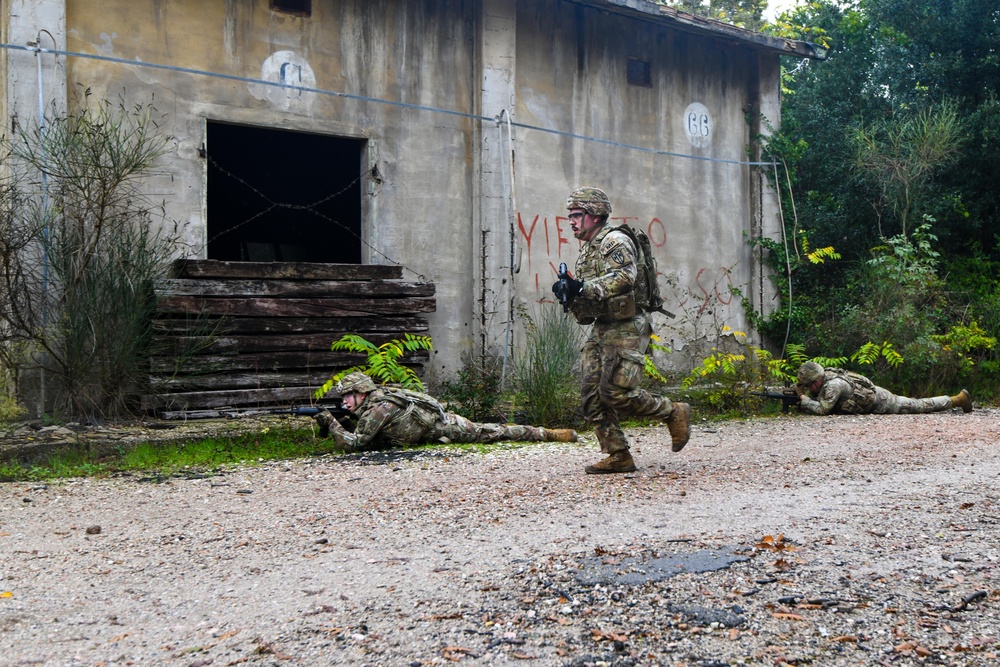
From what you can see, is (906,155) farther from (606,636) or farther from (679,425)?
(606,636)

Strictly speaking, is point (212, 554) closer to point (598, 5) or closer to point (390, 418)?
point (390, 418)

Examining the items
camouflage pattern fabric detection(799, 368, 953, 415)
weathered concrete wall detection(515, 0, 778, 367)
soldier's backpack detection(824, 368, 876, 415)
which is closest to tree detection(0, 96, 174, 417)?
weathered concrete wall detection(515, 0, 778, 367)

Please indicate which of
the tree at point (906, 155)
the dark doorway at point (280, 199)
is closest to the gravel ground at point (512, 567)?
the dark doorway at point (280, 199)

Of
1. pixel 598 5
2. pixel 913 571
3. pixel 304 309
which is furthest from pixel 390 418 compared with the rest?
pixel 598 5

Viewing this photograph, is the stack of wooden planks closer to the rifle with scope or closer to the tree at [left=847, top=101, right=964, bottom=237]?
the rifle with scope

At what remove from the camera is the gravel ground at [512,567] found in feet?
9.84

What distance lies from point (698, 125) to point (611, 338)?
266 inches

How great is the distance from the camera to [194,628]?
324cm

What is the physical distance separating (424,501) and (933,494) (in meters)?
2.86

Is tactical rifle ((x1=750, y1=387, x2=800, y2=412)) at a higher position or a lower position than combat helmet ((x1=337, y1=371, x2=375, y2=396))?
lower

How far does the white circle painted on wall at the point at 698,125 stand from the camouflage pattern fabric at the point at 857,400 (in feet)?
11.7

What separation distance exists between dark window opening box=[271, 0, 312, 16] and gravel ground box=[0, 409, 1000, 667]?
4914 mm

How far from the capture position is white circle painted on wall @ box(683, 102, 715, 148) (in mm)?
11969

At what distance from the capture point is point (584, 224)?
6.32m
